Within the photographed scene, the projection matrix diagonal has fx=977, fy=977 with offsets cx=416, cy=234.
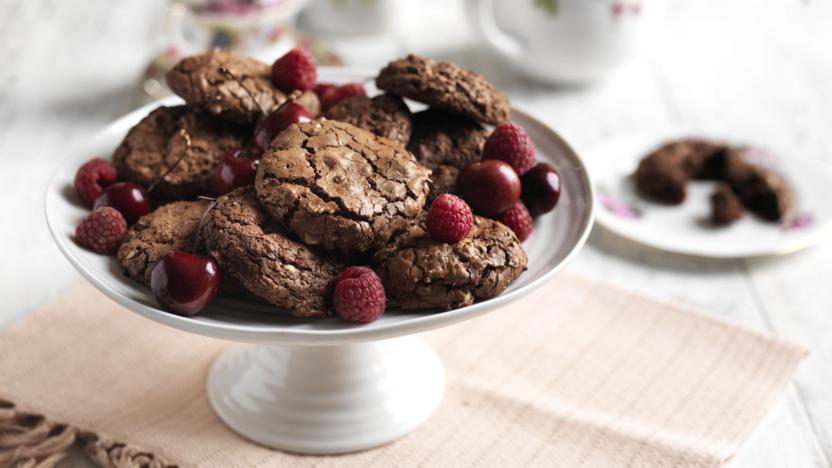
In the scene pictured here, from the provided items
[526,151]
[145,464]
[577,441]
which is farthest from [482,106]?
[145,464]

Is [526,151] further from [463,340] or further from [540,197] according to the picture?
[463,340]

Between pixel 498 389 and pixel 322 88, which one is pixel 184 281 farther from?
pixel 498 389

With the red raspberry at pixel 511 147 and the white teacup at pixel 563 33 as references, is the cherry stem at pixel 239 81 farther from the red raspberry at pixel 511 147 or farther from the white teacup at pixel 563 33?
the white teacup at pixel 563 33

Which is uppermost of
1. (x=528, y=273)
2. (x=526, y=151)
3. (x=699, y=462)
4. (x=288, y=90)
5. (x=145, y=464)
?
(x=288, y=90)

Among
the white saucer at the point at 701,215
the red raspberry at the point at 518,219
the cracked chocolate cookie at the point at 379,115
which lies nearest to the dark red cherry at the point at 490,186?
the red raspberry at the point at 518,219

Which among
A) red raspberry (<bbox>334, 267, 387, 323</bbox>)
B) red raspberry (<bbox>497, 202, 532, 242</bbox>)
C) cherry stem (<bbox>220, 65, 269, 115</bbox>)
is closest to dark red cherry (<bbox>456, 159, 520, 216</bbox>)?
red raspberry (<bbox>497, 202, 532, 242</bbox>)
